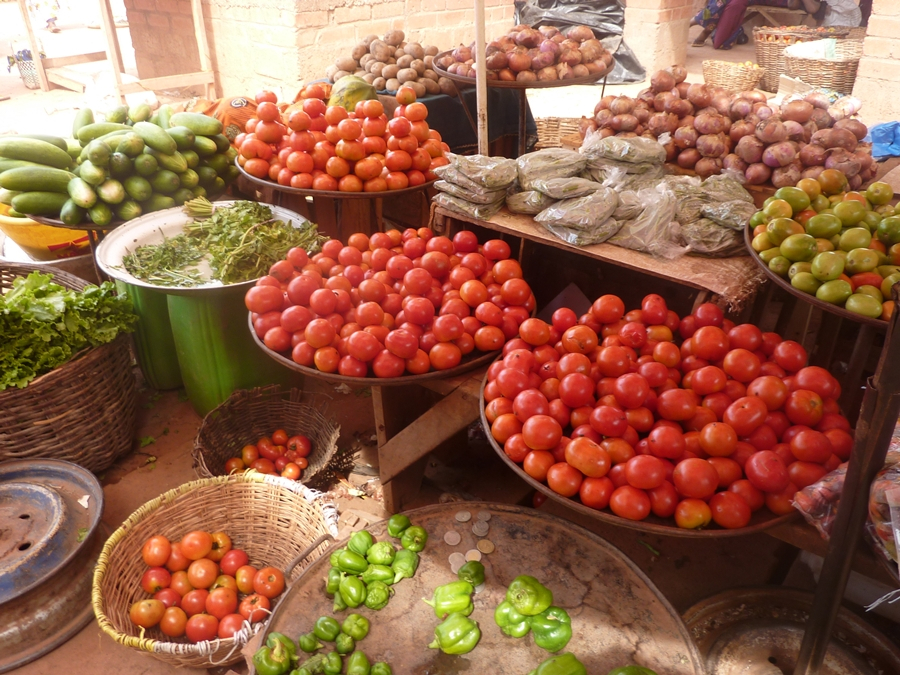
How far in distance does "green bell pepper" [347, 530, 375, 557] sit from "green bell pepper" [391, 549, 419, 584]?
0.09 m

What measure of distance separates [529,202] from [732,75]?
20.2 ft

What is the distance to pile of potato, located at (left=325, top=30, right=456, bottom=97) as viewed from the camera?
4.32m

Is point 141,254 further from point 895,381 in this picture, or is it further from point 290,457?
point 895,381

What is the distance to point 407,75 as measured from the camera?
14.1 ft

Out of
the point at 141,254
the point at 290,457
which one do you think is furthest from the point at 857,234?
the point at 141,254

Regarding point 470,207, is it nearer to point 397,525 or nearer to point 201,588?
point 397,525

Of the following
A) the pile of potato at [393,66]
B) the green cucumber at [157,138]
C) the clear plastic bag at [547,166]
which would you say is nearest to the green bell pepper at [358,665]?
the clear plastic bag at [547,166]

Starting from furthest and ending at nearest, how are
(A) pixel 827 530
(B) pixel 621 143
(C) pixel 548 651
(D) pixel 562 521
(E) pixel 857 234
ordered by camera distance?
1. (B) pixel 621 143
2. (E) pixel 857 234
3. (D) pixel 562 521
4. (C) pixel 548 651
5. (A) pixel 827 530

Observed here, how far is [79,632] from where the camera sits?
2.38m

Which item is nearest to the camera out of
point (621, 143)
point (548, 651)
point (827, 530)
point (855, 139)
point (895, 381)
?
point (895, 381)

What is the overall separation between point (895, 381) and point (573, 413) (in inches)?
29.5

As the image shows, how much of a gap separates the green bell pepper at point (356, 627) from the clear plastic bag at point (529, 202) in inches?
62.3

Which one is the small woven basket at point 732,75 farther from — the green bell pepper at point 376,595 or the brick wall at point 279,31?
the green bell pepper at point 376,595

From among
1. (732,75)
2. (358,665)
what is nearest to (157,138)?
(358,665)
